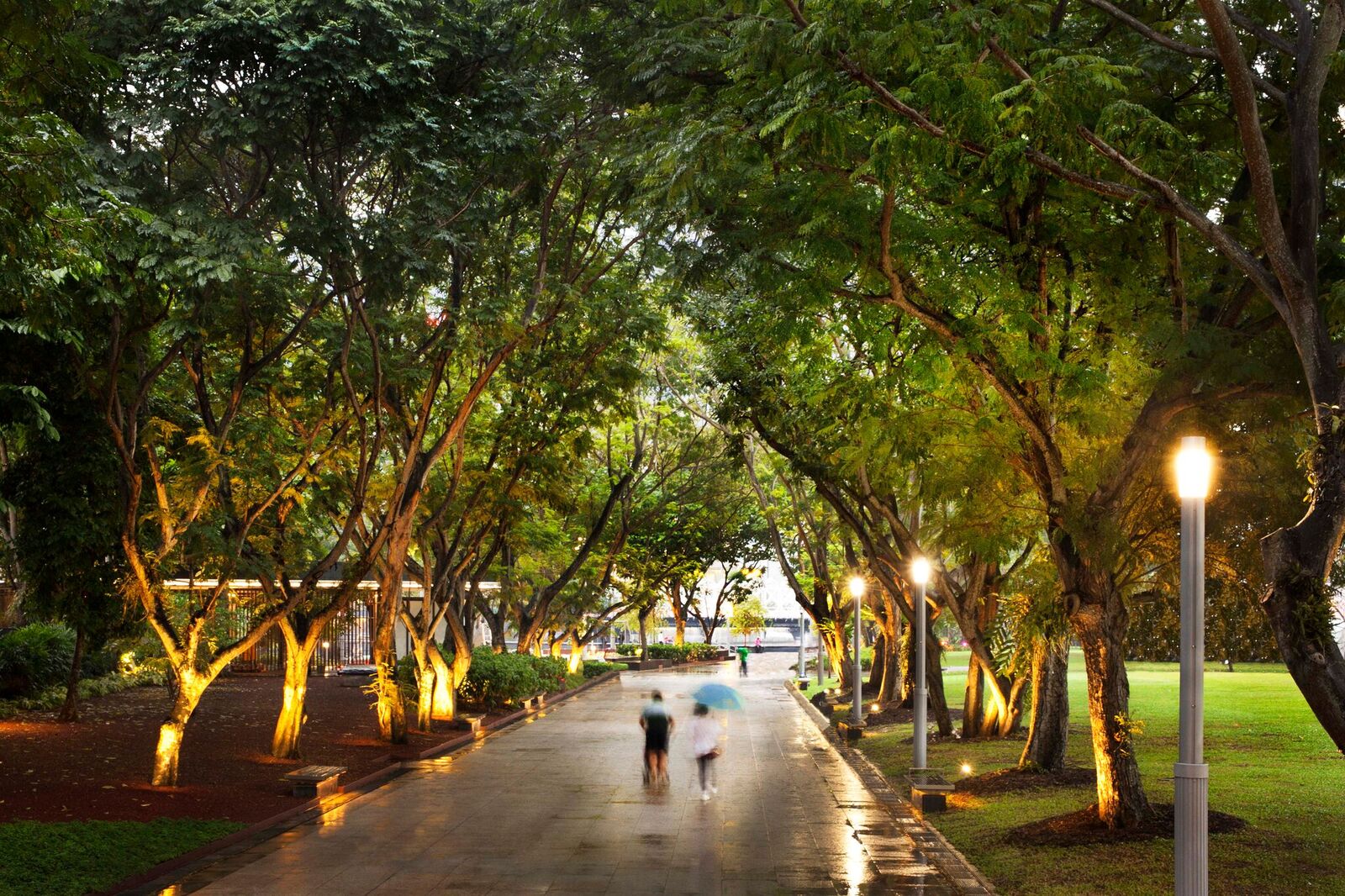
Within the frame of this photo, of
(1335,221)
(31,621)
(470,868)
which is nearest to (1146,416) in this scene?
(1335,221)

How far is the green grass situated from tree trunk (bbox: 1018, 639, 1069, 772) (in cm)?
1114

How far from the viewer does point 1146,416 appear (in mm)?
12219

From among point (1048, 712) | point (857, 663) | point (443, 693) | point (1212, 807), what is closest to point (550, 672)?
point (443, 693)

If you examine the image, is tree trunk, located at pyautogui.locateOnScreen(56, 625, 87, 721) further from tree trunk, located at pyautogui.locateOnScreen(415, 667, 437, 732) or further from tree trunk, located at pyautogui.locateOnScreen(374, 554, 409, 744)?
tree trunk, located at pyautogui.locateOnScreen(415, 667, 437, 732)

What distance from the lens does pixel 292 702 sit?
64.6ft

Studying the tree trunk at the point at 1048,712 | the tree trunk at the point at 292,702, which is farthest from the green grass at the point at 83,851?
the tree trunk at the point at 1048,712

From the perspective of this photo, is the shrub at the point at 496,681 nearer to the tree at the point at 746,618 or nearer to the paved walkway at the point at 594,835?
the paved walkway at the point at 594,835

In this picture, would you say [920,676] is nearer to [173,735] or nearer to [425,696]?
[173,735]

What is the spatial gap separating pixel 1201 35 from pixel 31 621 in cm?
2791

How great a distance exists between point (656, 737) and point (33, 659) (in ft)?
47.2

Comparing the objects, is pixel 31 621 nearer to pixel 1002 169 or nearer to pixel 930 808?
pixel 930 808

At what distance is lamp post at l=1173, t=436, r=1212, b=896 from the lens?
7793mm

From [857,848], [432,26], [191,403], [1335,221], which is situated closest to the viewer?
[1335,221]

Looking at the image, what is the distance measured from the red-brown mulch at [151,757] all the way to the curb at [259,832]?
9.5 inches
